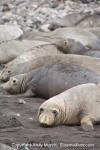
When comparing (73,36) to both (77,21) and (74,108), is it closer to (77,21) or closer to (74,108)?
A: (77,21)

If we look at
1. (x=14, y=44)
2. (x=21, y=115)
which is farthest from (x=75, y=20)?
(x=21, y=115)

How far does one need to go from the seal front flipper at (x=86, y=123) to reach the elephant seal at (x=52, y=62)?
6.69 feet

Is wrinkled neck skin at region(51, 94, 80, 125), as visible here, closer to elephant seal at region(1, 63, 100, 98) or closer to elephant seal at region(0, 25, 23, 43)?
elephant seal at region(1, 63, 100, 98)

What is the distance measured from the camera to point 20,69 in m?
8.38

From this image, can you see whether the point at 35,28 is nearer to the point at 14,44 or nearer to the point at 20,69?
the point at 14,44

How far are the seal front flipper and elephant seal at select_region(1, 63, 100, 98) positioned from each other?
3.88 ft

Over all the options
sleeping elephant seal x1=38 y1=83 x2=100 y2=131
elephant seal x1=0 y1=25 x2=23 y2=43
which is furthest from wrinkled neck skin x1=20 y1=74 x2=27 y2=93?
elephant seal x1=0 y1=25 x2=23 y2=43

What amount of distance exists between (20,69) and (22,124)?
136 inches

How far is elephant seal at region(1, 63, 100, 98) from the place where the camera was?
6.66 m

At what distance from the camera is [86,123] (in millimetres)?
5238

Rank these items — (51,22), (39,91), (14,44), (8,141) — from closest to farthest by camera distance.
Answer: (8,141) < (39,91) < (14,44) < (51,22)

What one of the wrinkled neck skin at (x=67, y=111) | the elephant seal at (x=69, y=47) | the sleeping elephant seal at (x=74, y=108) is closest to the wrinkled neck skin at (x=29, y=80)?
the sleeping elephant seal at (x=74, y=108)

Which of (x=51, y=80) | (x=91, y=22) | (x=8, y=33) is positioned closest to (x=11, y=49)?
(x=8, y=33)

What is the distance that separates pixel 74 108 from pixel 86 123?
0.28m
